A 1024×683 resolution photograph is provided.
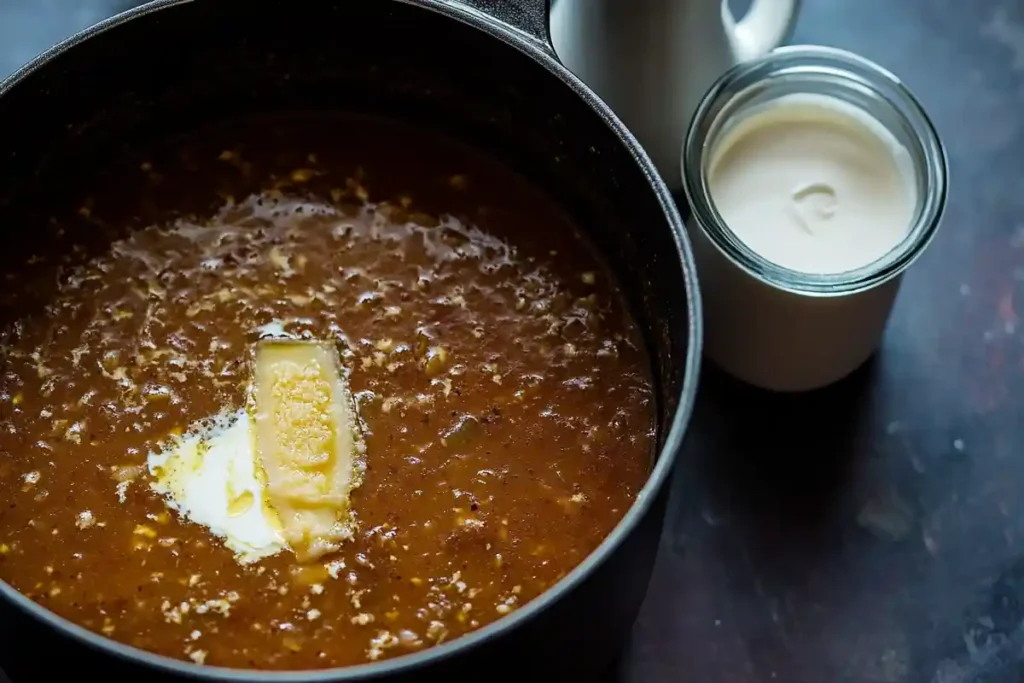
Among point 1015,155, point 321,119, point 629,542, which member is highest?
point 321,119

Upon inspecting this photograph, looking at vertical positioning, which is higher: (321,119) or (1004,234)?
(321,119)

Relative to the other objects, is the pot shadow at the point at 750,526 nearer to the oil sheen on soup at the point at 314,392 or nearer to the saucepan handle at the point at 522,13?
the oil sheen on soup at the point at 314,392

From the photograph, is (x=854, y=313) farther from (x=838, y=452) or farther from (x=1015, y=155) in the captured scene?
(x=1015, y=155)

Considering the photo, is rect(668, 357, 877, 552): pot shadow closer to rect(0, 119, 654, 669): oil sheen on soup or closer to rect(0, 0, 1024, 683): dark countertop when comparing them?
rect(0, 0, 1024, 683): dark countertop

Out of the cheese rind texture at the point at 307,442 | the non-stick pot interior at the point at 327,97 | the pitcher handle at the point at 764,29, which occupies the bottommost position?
the cheese rind texture at the point at 307,442

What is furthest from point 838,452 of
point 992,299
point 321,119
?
point 321,119

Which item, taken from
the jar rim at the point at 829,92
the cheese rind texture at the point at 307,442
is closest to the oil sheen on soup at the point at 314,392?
the cheese rind texture at the point at 307,442
